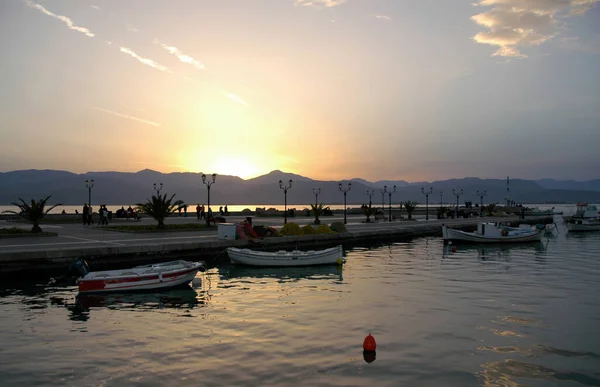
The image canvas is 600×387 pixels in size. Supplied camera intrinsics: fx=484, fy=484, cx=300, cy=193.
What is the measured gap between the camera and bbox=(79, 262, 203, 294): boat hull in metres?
22.2

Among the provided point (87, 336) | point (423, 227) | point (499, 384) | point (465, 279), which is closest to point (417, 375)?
point (499, 384)

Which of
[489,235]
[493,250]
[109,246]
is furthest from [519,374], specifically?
[489,235]

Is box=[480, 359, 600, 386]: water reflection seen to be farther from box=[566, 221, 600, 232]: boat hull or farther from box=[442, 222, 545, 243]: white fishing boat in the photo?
box=[566, 221, 600, 232]: boat hull

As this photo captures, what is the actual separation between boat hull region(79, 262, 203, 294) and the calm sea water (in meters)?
0.68

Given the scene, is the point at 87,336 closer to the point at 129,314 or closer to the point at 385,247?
the point at 129,314

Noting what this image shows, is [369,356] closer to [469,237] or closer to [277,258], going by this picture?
[277,258]

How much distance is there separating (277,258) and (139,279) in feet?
33.9

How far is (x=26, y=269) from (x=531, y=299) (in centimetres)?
2518

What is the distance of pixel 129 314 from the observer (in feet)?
62.4

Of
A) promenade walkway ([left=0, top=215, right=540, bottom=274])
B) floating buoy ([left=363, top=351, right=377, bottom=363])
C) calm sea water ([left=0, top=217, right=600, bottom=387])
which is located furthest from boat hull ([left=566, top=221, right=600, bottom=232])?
floating buoy ([left=363, top=351, right=377, bottom=363])

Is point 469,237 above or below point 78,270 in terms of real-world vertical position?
below

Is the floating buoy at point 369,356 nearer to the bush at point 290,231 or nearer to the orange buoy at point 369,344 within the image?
the orange buoy at point 369,344

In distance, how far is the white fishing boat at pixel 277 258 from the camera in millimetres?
31312

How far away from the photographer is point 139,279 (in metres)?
23.1
